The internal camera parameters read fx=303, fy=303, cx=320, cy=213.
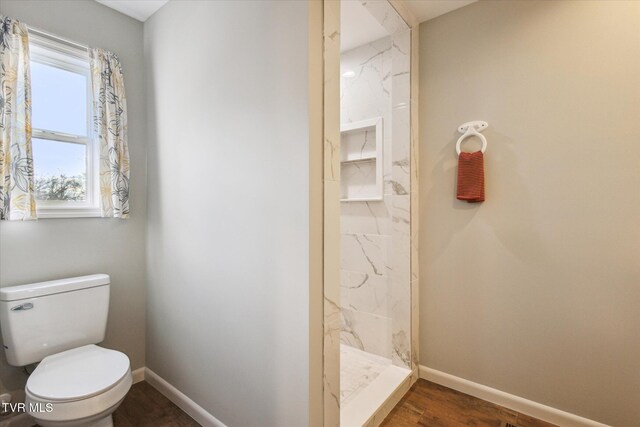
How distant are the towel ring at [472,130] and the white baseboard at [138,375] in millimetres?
2684

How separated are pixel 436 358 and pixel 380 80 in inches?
85.7

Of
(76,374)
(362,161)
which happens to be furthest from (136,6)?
(76,374)

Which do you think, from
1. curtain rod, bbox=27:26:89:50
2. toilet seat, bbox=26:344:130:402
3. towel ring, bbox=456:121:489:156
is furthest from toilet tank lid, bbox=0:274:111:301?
towel ring, bbox=456:121:489:156

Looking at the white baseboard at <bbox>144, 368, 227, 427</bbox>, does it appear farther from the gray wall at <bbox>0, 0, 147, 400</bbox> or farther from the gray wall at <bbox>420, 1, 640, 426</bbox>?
the gray wall at <bbox>420, 1, 640, 426</bbox>

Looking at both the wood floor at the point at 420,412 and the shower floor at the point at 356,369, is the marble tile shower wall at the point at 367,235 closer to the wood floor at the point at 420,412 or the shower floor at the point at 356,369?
the shower floor at the point at 356,369

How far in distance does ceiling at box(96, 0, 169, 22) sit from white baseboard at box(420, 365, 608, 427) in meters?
3.10

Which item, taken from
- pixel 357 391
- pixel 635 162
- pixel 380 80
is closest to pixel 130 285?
pixel 357 391

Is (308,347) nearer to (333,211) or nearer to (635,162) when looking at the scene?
(333,211)

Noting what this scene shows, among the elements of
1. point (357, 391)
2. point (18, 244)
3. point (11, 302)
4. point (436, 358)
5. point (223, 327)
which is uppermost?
point (18, 244)

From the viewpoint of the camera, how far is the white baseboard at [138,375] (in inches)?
84.2

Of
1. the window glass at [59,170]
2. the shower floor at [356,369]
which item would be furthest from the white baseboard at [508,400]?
the window glass at [59,170]

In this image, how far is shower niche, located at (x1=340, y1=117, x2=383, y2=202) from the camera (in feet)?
8.03

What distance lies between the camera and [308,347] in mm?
1266

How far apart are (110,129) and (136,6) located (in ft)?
2.77
